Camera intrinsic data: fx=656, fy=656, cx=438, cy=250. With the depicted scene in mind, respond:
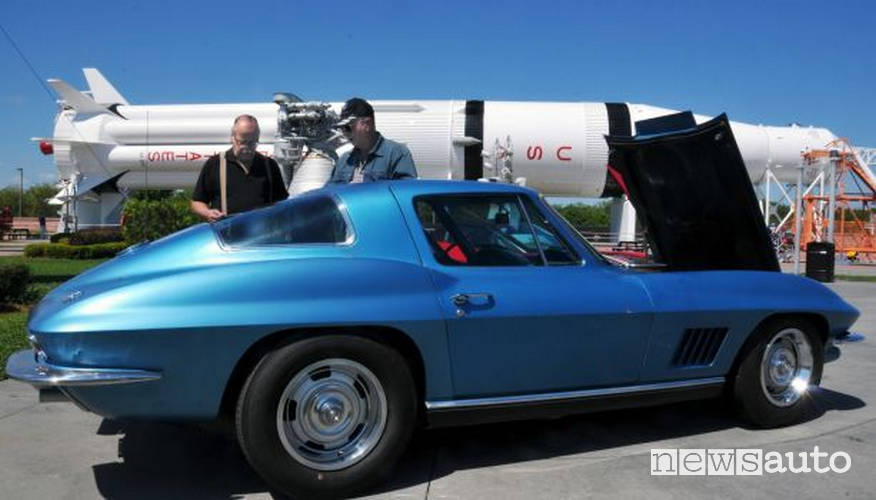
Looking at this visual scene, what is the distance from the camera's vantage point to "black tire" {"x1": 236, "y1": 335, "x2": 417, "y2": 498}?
9.03 ft

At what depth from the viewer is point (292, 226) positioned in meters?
3.11

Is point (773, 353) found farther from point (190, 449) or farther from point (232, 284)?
point (190, 449)

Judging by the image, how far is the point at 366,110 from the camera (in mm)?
4418

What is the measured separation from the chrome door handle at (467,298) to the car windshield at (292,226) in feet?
1.87

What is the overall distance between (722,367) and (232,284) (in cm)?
274

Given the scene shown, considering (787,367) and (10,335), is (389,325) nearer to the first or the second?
(787,367)

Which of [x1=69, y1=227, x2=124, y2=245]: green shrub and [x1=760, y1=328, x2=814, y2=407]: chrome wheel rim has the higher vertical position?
[x1=69, y1=227, x2=124, y2=245]: green shrub

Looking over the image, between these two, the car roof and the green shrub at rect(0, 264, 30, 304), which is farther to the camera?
the green shrub at rect(0, 264, 30, 304)

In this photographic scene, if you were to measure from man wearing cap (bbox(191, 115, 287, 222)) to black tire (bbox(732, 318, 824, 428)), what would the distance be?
3.40 m

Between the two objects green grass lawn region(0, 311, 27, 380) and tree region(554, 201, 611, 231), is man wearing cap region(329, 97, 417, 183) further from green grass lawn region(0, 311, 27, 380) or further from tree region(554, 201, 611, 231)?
tree region(554, 201, 611, 231)

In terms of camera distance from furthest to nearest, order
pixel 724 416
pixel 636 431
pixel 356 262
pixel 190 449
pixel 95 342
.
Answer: pixel 724 416
pixel 636 431
pixel 190 449
pixel 356 262
pixel 95 342

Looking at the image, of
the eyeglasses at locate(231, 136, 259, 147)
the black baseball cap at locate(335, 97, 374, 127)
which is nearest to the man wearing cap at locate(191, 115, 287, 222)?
the eyeglasses at locate(231, 136, 259, 147)

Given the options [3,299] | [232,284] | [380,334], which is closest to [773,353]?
[380,334]

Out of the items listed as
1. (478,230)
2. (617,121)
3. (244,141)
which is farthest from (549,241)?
(617,121)
